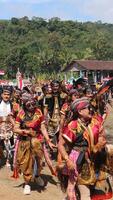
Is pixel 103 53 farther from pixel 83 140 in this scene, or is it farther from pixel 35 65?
pixel 83 140

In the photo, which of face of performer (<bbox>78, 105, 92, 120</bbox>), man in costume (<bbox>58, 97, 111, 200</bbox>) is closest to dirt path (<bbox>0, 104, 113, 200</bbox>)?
man in costume (<bbox>58, 97, 111, 200</bbox>)

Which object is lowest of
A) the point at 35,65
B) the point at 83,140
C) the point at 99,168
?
the point at 35,65

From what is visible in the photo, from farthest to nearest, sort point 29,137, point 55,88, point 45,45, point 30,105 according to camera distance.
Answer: point 45,45, point 55,88, point 29,137, point 30,105

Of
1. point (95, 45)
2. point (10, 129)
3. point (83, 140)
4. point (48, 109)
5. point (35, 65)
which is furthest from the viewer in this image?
point (95, 45)

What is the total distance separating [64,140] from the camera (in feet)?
19.3

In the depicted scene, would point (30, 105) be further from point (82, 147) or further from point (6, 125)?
point (6, 125)

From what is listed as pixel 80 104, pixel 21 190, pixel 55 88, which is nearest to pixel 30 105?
pixel 21 190

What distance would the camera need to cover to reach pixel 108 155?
20.3 feet

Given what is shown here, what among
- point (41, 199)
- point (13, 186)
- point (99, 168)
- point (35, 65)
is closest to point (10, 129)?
point (13, 186)

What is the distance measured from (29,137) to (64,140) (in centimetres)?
263

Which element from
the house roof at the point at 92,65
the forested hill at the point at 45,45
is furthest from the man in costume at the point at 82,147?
the forested hill at the point at 45,45

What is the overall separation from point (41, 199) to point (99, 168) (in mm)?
2275

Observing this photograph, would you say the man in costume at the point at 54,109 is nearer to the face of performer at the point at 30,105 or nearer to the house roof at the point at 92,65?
the face of performer at the point at 30,105

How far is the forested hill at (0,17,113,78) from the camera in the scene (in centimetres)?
8881
